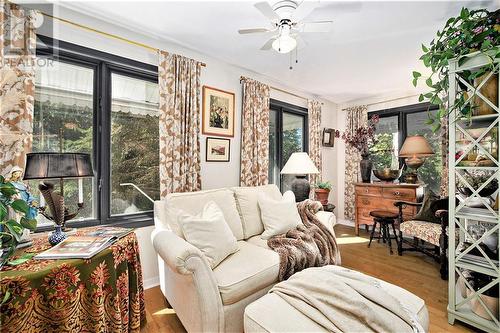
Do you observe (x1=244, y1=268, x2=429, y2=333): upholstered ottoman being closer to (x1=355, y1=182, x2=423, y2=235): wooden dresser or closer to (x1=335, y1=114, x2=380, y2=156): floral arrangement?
(x1=355, y1=182, x2=423, y2=235): wooden dresser

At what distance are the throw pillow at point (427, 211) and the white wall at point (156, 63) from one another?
8.09ft

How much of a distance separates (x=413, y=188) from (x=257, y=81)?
2.81 m

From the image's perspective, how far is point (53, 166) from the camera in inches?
55.2

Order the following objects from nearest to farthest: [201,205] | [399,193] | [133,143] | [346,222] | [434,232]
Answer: [201,205] → [133,143] → [434,232] → [399,193] → [346,222]

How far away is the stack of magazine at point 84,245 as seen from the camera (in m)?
1.29

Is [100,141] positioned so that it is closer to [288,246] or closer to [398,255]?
[288,246]

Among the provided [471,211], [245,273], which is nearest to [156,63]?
[245,273]

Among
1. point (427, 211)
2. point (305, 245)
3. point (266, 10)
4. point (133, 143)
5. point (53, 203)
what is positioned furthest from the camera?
point (427, 211)

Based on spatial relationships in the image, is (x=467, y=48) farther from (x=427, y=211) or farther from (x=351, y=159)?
(x=351, y=159)

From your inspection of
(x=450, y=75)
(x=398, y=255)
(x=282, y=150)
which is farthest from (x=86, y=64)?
(x=398, y=255)

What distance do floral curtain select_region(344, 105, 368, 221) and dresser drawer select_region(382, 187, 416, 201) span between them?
0.84 meters

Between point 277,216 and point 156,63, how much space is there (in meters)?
2.10

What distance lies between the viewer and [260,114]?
3406 mm

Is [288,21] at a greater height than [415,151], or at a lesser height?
greater
